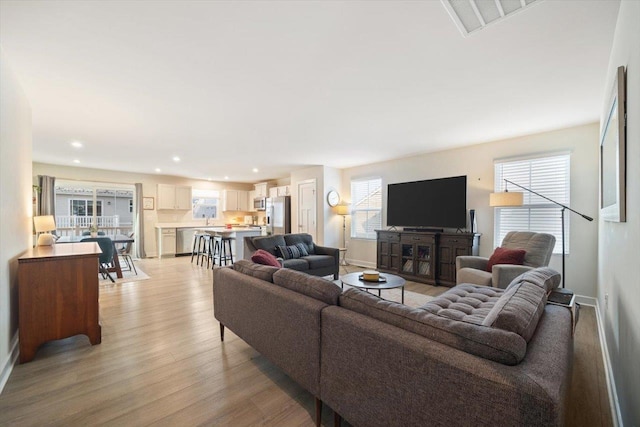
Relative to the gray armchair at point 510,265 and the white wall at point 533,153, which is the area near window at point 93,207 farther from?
the gray armchair at point 510,265

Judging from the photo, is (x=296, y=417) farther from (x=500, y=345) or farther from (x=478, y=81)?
(x=478, y=81)

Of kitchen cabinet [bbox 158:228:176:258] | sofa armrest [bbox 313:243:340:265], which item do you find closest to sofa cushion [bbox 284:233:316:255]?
sofa armrest [bbox 313:243:340:265]

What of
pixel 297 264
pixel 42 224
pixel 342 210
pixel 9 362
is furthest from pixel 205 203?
pixel 9 362

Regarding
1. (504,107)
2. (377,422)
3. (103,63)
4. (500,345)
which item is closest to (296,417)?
(377,422)

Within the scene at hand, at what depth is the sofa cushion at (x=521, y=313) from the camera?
110cm

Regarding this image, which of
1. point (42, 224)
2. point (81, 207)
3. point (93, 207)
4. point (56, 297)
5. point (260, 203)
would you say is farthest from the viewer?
point (260, 203)

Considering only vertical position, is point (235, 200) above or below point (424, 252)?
above

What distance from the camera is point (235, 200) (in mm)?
9625

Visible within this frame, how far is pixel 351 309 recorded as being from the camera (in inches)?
59.6

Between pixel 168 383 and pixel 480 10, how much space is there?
10.6ft

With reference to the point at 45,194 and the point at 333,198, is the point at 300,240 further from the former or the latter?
the point at 45,194

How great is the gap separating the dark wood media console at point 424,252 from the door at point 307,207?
6.16 feet

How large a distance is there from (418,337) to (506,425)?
374mm

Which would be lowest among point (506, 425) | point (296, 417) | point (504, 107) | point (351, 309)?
point (296, 417)
